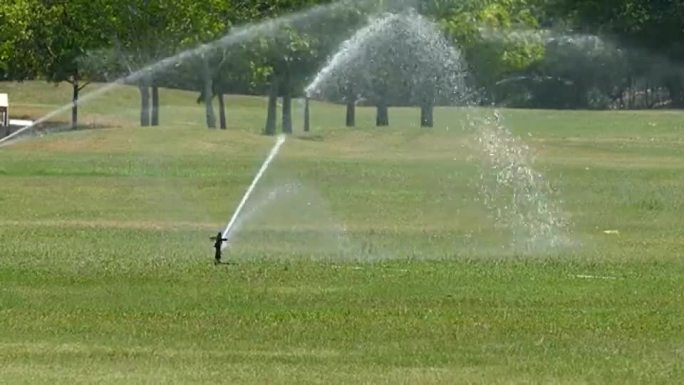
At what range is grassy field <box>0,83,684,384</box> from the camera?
14.1 m

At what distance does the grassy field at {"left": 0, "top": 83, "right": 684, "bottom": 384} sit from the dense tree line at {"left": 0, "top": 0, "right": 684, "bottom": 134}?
314 inches

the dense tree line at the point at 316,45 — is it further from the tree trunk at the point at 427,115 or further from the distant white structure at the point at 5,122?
the distant white structure at the point at 5,122

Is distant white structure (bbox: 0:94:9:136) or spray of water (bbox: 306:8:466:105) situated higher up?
spray of water (bbox: 306:8:466:105)

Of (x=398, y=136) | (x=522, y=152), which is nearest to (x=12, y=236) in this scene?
(x=522, y=152)

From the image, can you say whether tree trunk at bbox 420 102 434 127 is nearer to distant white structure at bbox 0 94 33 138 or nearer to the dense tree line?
the dense tree line

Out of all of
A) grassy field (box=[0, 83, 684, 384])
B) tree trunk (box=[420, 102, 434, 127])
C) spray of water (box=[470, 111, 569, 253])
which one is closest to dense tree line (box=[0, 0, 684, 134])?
tree trunk (box=[420, 102, 434, 127])

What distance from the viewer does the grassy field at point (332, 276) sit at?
555 inches

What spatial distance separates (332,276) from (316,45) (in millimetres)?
34177

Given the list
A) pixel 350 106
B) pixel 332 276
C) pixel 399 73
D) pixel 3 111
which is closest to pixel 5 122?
pixel 3 111

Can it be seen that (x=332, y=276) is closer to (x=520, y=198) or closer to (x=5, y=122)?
(x=520, y=198)

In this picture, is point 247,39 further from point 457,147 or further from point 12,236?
point 12,236

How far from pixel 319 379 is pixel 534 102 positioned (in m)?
77.4

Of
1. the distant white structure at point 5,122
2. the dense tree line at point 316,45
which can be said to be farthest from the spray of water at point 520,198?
the distant white structure at point 5,122

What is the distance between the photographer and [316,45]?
5378 cm
